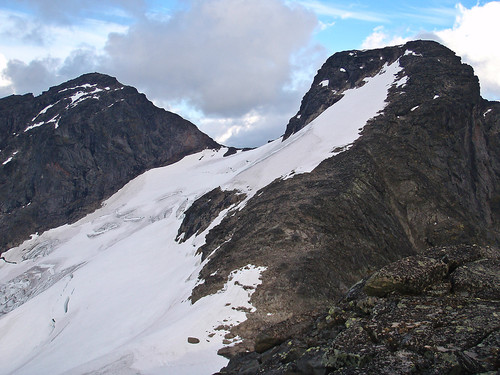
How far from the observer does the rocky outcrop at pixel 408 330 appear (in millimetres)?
8086

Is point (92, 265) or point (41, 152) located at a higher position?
point (41, 152)

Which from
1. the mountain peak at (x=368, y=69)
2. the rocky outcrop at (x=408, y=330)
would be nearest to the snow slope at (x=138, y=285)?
the mountain peak at (x=368, y=69)

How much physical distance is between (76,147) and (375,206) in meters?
81.7

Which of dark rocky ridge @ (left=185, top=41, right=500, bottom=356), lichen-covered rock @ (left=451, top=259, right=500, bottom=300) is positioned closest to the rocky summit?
lichen-covered rock @ (left=451, top=259, right=500, bottom=300)

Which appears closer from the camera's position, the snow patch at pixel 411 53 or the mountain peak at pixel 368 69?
the mountain peak at pixel 368 69

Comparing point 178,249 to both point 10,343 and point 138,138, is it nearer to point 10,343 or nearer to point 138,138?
point 10,343

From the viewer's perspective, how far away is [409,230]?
114 feet

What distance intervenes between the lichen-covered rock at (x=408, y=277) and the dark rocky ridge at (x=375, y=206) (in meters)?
3.43

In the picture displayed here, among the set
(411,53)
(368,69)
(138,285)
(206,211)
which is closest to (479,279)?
(138,285)

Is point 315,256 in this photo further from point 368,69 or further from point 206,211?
point 368,69

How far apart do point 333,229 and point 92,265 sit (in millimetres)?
31989

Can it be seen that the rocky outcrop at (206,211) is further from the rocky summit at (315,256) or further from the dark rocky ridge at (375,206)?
the dark rocky ridge at (375,206)

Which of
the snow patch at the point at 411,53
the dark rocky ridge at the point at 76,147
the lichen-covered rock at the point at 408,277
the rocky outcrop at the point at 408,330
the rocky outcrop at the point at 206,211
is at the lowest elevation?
the rocky outcrop at the point at 408,330

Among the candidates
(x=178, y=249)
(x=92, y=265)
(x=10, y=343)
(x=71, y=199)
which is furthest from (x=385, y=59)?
(x=71, y=199)
